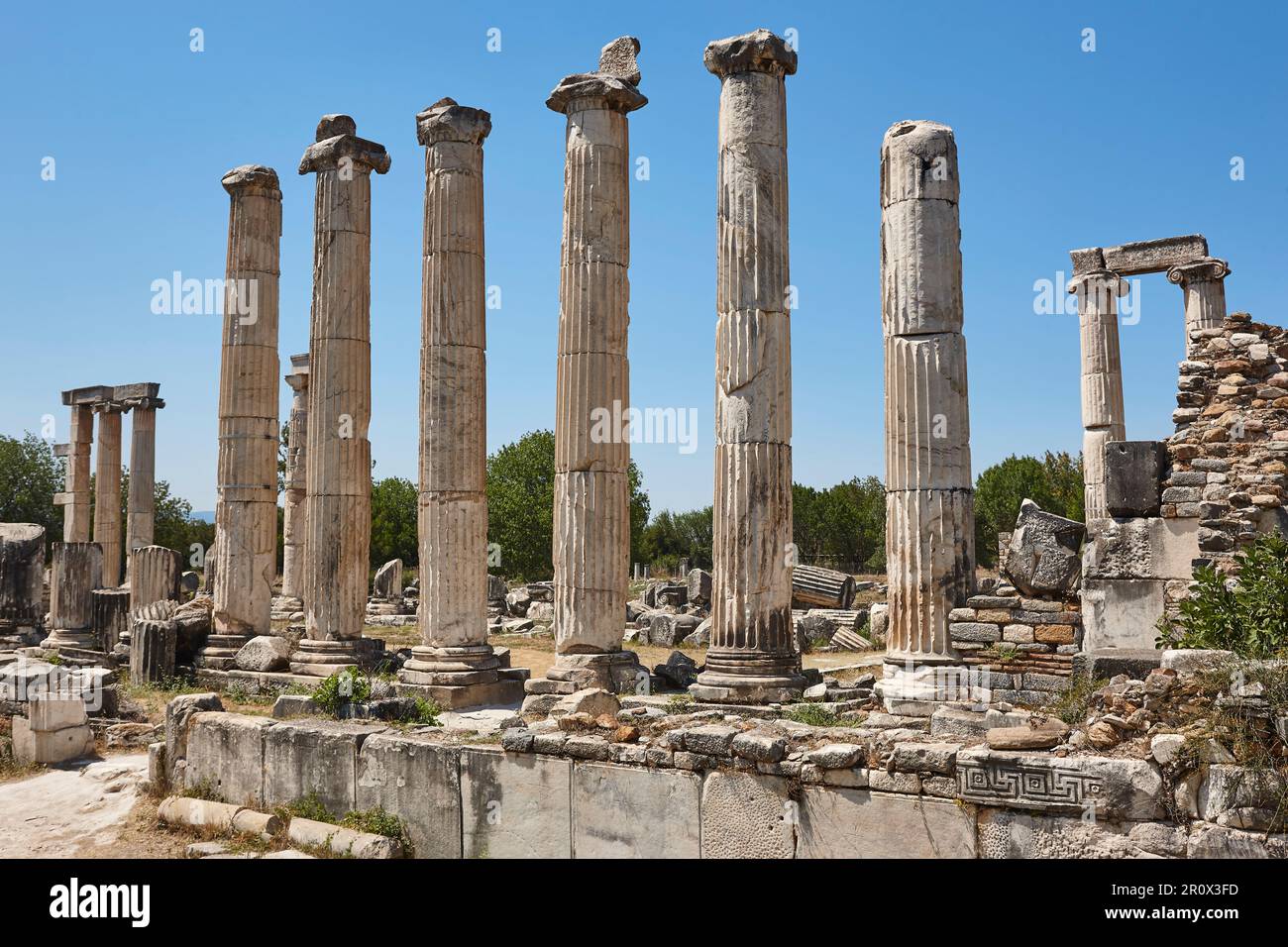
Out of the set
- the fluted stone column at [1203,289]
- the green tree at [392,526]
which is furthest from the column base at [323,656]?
the green tree at [392,526]

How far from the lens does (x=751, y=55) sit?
1308 centimetres

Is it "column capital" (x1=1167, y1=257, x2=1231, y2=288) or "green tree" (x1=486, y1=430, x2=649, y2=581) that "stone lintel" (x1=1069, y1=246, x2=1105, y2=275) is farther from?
"green tree" (x1=486, y1=430, x2=649, y2=581)

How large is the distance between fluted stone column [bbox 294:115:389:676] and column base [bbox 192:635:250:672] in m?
1.52

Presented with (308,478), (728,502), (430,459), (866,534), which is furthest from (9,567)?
→ (866,534)

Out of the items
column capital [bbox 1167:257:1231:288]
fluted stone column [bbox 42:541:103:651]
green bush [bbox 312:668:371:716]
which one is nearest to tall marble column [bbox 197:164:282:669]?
fluted stone column [bbox 42:541:103:651]

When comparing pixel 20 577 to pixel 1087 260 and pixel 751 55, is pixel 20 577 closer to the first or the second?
pixel 751 55

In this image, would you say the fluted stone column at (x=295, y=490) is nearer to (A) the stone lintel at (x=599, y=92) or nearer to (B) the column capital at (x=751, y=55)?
(A) the stone lintel at (x=599, y=92)

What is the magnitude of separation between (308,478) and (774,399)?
9166 millimetres

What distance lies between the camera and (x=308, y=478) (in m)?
18.2

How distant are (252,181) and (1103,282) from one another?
1810 cm

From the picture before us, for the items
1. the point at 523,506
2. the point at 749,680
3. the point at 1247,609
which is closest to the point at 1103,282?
the point at 749,680

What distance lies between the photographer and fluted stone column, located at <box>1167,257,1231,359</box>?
22.3 m
